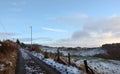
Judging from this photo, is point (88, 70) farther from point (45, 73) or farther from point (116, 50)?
point (116, 50)

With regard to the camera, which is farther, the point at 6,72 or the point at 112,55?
the point at 112,55

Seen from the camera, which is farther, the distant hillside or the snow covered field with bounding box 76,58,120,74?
the distant hillside

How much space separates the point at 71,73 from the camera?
20766 mm

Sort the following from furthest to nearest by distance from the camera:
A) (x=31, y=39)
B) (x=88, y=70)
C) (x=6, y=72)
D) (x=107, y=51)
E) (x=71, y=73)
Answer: (x=107, y=51)
(x=31, y=39)
(x=88, y=70)
(x=71, y=73)
(x=6, y=72)

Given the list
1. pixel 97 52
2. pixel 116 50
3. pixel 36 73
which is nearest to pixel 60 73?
pixel 36 73

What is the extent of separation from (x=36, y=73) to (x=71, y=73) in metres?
2.97

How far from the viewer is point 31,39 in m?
110

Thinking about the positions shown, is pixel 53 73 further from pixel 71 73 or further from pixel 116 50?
pixel 116 50

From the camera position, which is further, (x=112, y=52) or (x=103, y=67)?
(x=112, y=52)

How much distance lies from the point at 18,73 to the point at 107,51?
108208mm

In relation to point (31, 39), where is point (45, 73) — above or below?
below

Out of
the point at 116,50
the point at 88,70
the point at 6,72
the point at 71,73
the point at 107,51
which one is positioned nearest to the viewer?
the point at 6,72

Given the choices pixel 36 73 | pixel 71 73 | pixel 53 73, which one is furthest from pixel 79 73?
pixel 36 73

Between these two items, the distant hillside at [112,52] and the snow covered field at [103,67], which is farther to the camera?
the distant hillside at [112,52]
